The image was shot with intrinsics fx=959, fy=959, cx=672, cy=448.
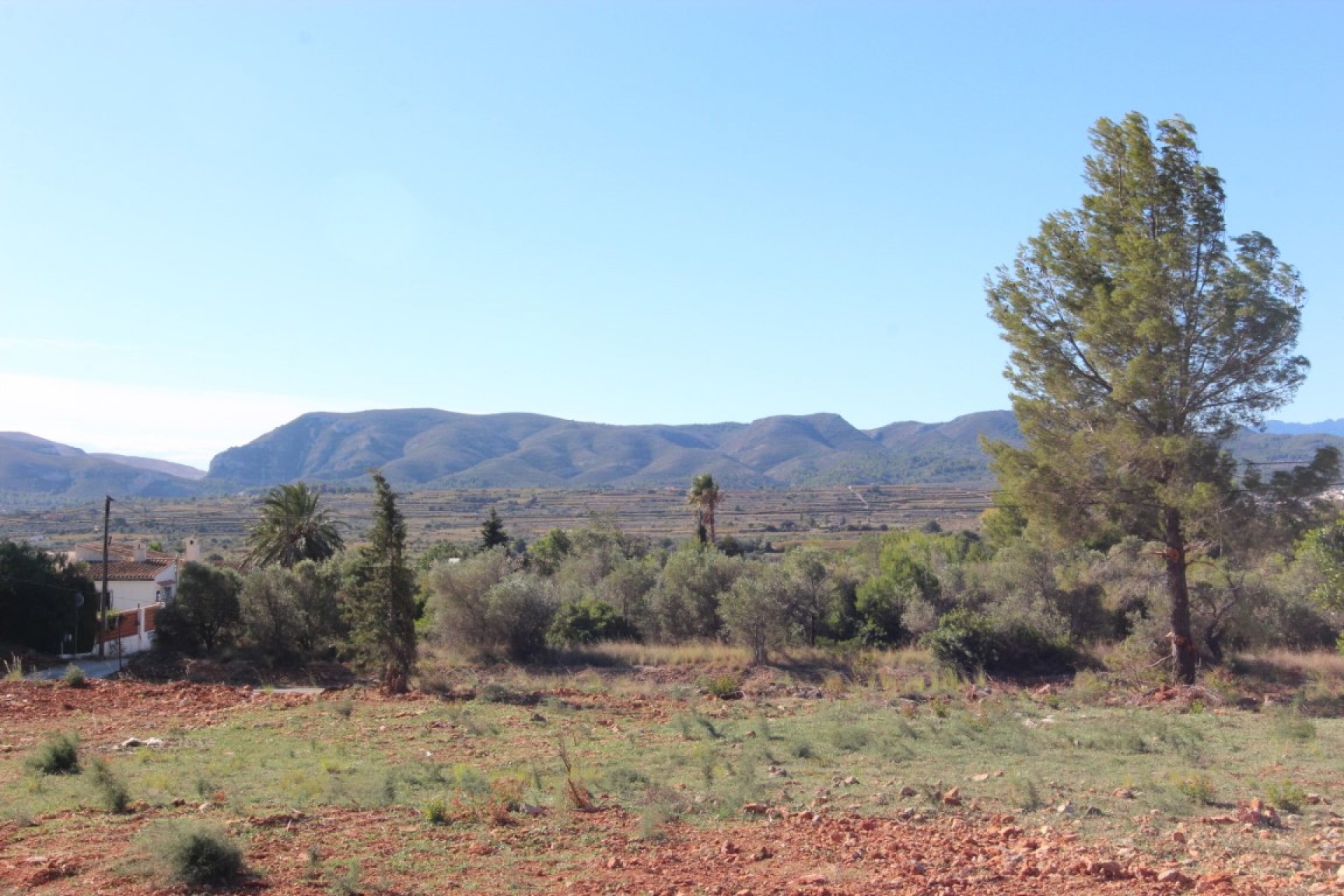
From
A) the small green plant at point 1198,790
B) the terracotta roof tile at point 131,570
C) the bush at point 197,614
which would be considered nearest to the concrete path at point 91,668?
the bush at point 197,614

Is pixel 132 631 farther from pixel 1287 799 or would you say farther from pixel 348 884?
pixel 1287 799

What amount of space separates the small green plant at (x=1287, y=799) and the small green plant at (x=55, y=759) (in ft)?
44.6

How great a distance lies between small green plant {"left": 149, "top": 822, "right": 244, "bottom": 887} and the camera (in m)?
7.27

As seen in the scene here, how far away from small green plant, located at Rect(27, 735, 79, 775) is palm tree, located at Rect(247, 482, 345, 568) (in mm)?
31652

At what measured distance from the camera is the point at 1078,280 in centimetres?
2130

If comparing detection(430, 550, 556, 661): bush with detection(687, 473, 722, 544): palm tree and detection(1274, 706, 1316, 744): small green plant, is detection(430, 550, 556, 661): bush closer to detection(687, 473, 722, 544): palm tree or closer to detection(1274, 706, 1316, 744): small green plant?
detection(687, 473, 722, 544): palm tree

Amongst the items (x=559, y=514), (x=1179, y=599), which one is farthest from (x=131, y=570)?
(x=559, y=514)

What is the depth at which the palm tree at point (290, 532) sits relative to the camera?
43.8 meters

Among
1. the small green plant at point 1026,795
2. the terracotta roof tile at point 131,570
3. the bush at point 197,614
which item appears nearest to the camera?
the small green plant at point 1026,795

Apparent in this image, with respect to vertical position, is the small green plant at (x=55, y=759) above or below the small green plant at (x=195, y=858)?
below

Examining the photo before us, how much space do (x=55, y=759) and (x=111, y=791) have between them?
11.1ft

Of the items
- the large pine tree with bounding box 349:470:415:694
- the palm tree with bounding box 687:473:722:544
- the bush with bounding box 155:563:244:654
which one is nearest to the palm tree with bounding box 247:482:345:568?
the bush with bounding box 155:563:244:654

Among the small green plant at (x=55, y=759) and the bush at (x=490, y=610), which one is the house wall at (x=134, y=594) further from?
the small green plant at (x=55, y=759)

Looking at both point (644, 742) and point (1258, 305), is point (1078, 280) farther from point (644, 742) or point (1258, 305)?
point (644, 742)
